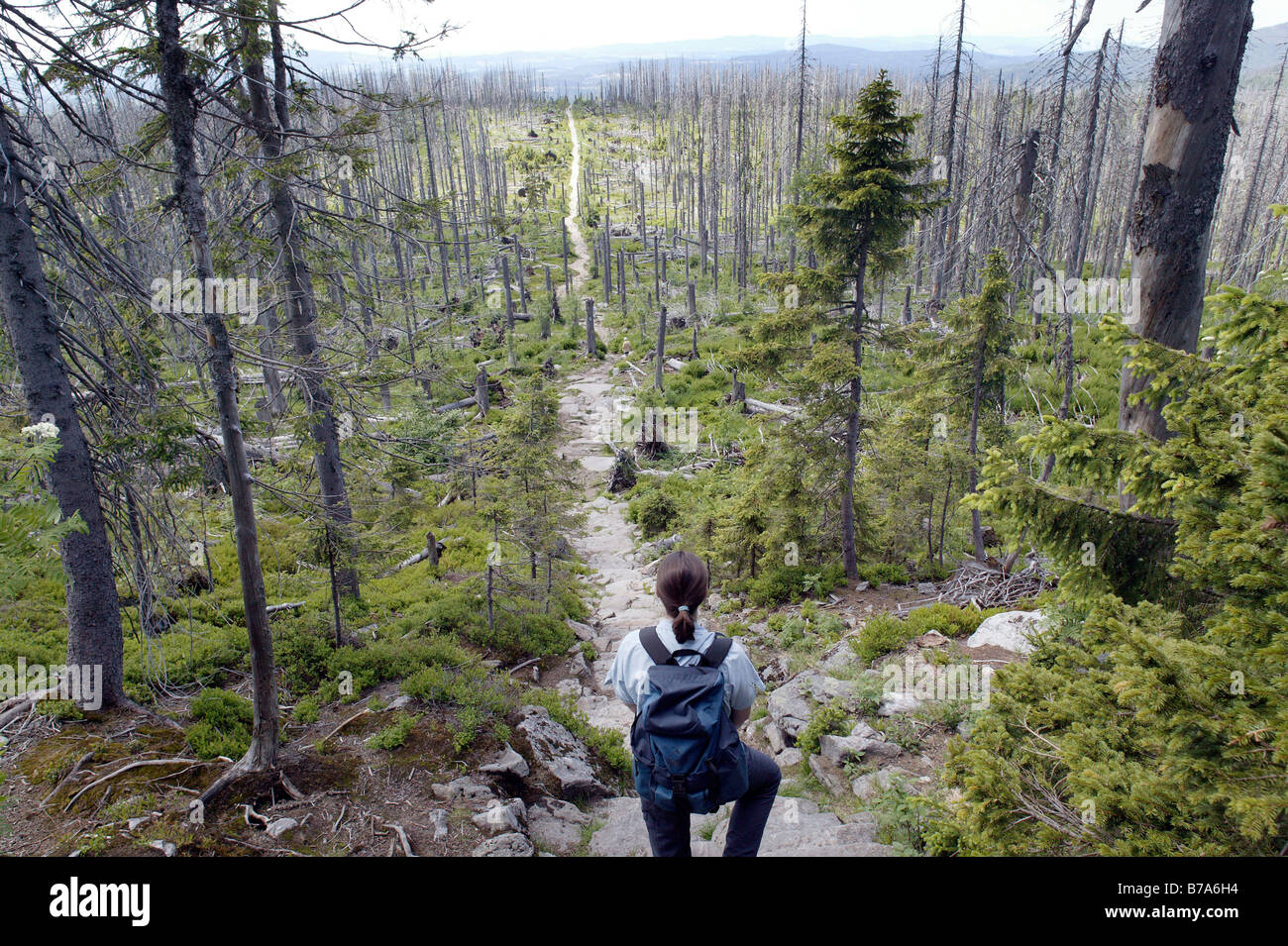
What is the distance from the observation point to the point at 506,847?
6.17 metres

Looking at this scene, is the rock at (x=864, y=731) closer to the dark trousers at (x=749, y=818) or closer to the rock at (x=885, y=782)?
the rock at (x=885, y=782)

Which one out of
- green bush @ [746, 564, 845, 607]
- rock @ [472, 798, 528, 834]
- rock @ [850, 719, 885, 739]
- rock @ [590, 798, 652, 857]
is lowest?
green bush @ [746, 564, 845, 607]

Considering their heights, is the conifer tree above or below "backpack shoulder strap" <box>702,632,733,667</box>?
above

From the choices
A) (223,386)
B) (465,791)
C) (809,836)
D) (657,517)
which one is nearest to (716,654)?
(809,836)

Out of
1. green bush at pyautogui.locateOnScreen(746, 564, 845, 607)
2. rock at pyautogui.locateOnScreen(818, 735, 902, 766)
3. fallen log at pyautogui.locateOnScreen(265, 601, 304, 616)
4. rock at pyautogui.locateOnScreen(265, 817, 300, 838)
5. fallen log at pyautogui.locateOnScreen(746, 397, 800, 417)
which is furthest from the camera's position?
fallen log at pyautogui.locateOnScreen(746, 397, 800, 417)

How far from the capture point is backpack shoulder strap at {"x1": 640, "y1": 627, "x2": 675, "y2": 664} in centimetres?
324

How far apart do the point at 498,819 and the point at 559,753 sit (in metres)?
2.02

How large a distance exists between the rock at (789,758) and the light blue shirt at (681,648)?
5.73 metres

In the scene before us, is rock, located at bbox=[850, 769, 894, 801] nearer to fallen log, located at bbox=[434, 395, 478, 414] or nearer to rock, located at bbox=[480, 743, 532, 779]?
rock, located at bbox=[480, 743, 532, 779]

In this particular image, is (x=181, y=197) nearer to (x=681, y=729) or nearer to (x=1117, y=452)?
(x=681, y=729)

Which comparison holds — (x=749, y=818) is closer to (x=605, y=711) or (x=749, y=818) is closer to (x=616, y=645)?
(x=605, y=711)

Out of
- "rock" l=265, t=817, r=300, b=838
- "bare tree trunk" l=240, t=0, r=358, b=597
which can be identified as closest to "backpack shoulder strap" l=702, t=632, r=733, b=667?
"rock" l=265, t=817, r=300, b=838

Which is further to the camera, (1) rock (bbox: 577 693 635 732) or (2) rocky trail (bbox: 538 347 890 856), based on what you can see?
(1) rock (bbox: 577 693 635 732)

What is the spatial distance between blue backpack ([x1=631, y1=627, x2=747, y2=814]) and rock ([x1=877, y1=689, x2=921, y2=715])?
19.6 feet
